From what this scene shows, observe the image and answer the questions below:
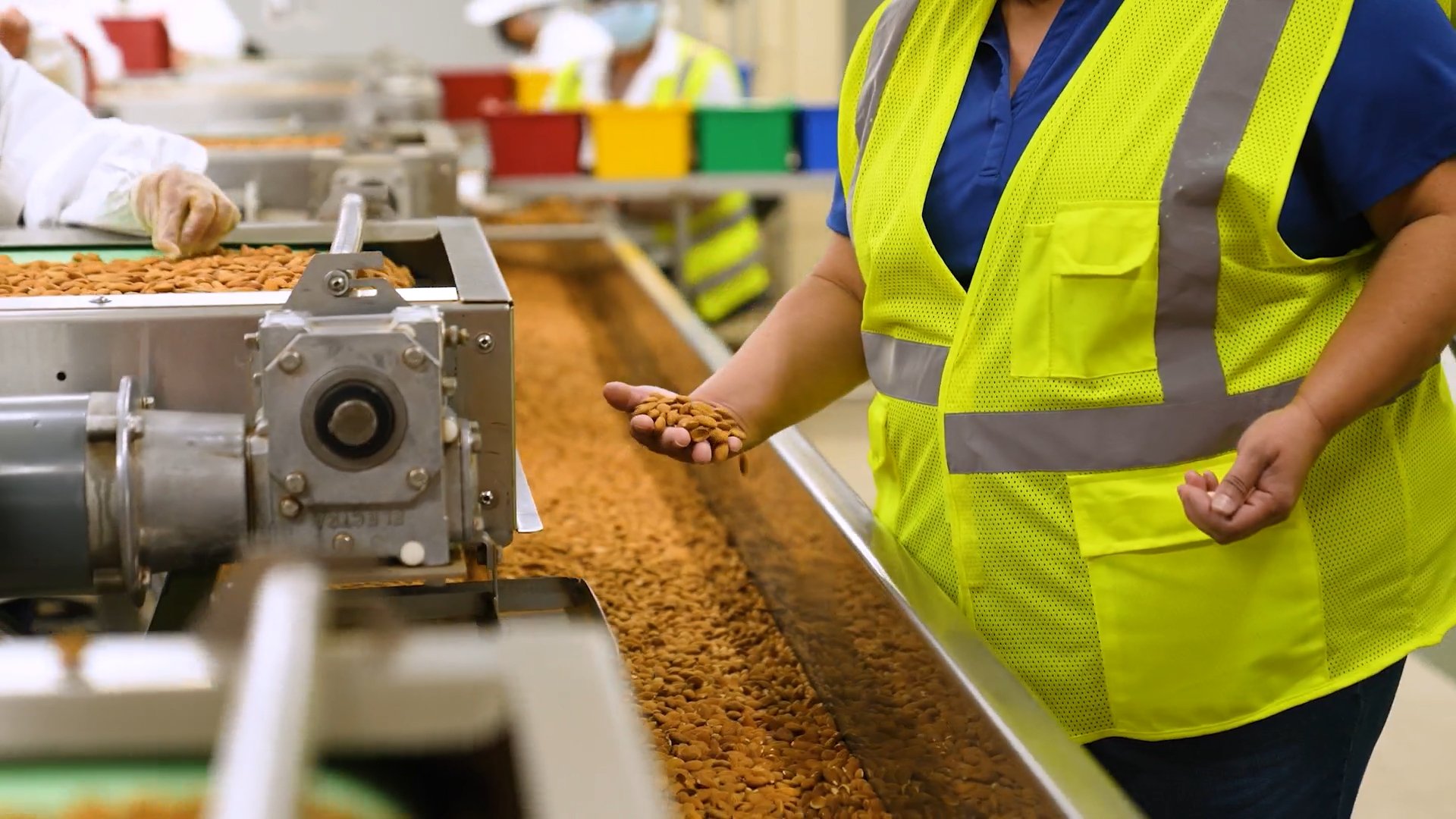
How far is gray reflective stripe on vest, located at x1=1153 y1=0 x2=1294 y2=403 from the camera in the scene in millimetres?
1064

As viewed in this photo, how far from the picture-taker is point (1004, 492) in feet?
3.90

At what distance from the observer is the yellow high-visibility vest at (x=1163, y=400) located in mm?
1080

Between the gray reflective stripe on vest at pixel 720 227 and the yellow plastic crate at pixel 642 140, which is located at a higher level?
the yellow plastic crate at pixel 642 140

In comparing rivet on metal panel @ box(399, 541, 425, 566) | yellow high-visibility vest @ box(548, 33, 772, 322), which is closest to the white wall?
yellow high-visibility vest @ box(548, 33, 772, 322)

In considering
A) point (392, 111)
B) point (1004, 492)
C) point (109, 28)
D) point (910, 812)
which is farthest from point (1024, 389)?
point (109, 28)

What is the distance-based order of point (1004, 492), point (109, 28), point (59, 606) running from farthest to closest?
point (109, 28), point (1004, 492), point (59, 606)

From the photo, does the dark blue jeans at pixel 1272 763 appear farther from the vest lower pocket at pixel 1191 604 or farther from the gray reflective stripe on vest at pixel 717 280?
the gray reflective stripe on vest at pixel 717 280

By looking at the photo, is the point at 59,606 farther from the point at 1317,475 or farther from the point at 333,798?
the point at 1317,475

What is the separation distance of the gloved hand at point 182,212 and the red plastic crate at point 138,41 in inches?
187

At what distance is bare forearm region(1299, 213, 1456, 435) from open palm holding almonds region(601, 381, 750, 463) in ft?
1.63

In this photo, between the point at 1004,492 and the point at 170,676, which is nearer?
the point at 170,676

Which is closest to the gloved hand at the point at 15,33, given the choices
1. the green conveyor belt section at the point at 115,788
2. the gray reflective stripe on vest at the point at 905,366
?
the gray reflective stripe on vest at the point at 905,366

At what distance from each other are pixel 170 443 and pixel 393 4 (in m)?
9.60

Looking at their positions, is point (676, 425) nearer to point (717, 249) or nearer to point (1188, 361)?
point (1188, 361)
